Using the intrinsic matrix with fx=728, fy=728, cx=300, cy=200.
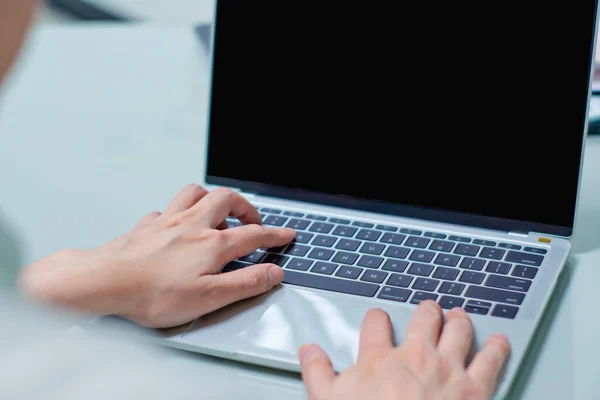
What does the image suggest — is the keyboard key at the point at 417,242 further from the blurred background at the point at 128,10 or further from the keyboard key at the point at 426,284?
the blurred background at the point at 128,10

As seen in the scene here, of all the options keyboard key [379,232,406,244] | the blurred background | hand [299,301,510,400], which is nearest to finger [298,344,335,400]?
hand [299,301,510,400]

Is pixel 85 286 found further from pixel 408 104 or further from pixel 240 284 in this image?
pixel 408 104

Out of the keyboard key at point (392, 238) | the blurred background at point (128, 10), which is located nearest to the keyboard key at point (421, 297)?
the keyboard key at point (392, 238)

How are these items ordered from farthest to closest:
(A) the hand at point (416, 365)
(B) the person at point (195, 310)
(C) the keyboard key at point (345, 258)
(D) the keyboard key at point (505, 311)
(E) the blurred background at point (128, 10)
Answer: (E) the blurred background at point (128, 10) < (C) the keyboard key at point (345, 258) < (D) the keyboard key at point (505, 311) < (A) the hand at point (416, 365) < (B) the person at point (195, 310)

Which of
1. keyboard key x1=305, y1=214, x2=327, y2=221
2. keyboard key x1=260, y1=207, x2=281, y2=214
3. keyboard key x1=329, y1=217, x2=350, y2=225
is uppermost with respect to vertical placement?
keyboard key x1=329, y1=217, x2=350, y2=225

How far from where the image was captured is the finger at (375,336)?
555mm

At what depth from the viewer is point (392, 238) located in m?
0.76

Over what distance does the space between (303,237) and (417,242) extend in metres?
0.12

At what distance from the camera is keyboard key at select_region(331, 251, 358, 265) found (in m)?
0.72

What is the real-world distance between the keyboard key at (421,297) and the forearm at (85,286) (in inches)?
10.0

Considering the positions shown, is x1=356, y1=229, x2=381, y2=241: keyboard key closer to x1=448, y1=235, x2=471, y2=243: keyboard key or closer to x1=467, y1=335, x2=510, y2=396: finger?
x1=448, y1=235, x2=471, y2=243: keyboard key

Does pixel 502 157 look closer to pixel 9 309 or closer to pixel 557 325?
pixel 557 325

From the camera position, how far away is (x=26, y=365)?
291 mm

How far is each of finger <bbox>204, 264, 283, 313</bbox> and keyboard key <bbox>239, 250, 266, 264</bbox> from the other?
0.18 ft
